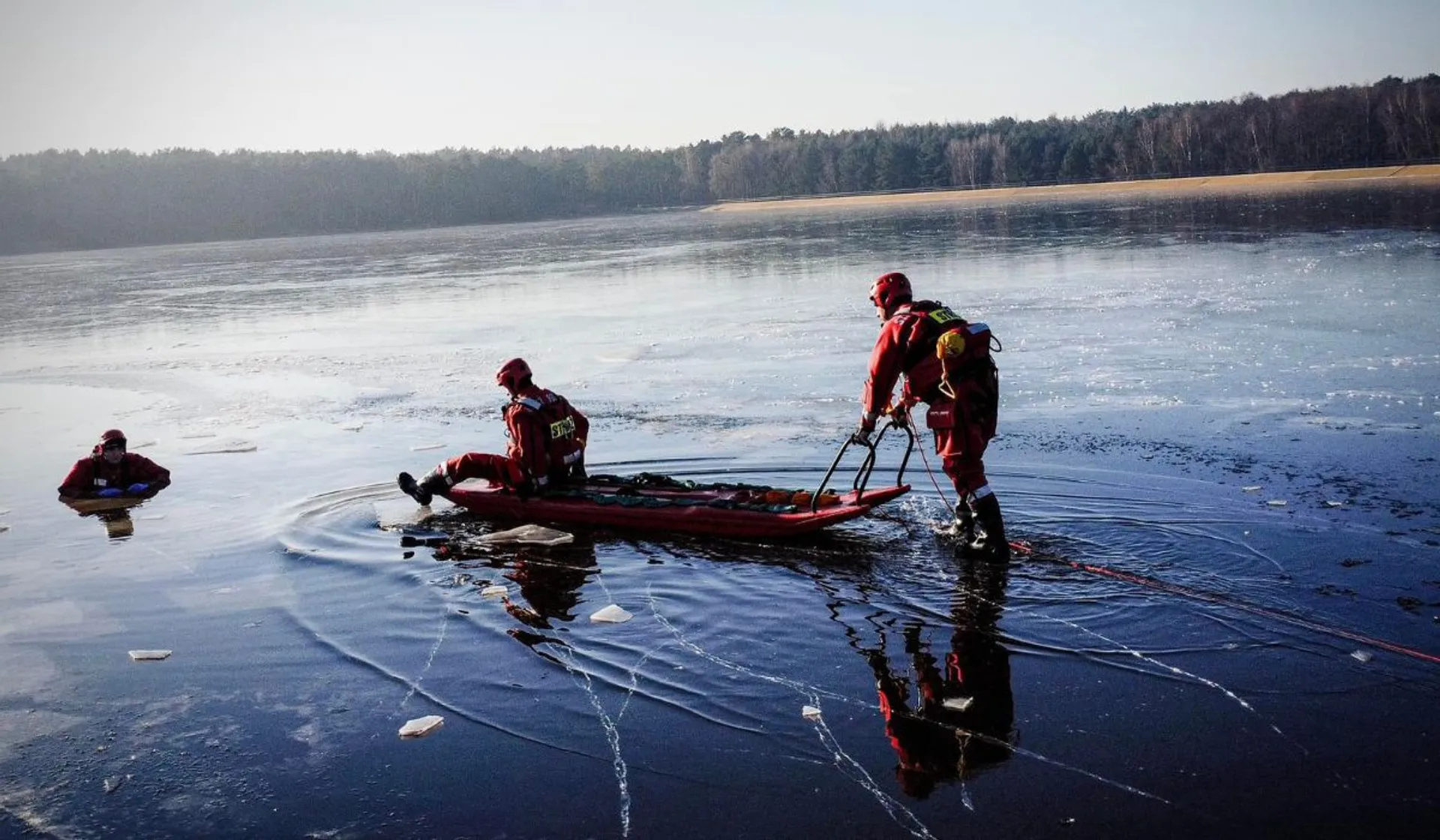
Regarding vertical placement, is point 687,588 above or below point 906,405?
below

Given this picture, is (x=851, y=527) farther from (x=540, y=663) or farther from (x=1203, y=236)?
(x=1203, y=236)

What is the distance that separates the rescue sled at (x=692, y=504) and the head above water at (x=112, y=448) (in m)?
3.88

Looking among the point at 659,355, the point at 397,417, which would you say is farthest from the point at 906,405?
the point at 659,355

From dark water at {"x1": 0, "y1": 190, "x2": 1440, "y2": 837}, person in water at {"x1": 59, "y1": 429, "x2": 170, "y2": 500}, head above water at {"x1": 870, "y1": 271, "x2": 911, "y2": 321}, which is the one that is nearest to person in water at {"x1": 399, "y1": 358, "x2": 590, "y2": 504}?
dark water at {"x1": 0, "y1": 190, "x2": 1440, "y2": 837}

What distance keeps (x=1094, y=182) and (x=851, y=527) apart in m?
91.5

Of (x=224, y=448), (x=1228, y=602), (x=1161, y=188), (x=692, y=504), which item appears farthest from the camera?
(x=1161, y=188)

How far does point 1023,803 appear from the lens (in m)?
5.10

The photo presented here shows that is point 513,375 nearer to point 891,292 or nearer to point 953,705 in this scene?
point 891,292

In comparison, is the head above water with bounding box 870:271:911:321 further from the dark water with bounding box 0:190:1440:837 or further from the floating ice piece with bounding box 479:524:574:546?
the floating ice piece with bounding box 479:524:574:546

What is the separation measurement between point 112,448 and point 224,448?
84.8 inches

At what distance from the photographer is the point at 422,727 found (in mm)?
6332

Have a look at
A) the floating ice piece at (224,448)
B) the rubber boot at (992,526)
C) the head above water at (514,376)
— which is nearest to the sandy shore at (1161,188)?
the floating ice piece at (224,448)

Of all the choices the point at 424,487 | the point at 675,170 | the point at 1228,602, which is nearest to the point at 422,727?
the point at 424,487

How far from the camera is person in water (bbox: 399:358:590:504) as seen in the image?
993 centimetres
